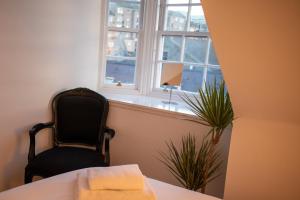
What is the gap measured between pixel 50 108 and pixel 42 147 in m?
0.35

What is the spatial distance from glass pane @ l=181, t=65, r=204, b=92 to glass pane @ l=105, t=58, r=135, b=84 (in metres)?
0.57

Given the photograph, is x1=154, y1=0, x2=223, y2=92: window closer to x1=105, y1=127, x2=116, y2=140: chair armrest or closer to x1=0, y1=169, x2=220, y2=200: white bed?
x1=105, y1=127, x2=116, y2=140: chair armrest

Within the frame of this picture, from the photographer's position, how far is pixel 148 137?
8.04 feet

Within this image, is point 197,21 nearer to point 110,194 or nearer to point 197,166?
point 197,166

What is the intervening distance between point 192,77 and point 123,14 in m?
0.95

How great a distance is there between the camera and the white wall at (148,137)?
2225 mm

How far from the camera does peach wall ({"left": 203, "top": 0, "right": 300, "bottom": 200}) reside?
1180mm

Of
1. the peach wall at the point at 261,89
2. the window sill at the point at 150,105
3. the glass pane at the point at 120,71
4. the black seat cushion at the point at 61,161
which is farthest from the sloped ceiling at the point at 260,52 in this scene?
the glass pane at the point at 120,71

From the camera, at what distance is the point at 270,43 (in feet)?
4.09

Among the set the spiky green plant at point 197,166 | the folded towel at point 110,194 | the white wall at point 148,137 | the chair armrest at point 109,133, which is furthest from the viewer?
the chair armrest at point 109,133

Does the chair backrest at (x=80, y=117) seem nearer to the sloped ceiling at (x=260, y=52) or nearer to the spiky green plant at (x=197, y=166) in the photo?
the spiky green plant at (x=197, y=166)

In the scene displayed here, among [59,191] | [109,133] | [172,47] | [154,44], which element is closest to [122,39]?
[154,44]

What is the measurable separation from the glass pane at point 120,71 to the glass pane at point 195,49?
585 millimetres

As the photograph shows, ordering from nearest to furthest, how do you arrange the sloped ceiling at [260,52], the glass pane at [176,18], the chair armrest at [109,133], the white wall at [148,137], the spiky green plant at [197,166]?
the sloped ceiling at [260,52], the spiky green plant at [197,166], the white wall at [148,137], the chair armrest at [109,133], the glass pane at [176,18]
